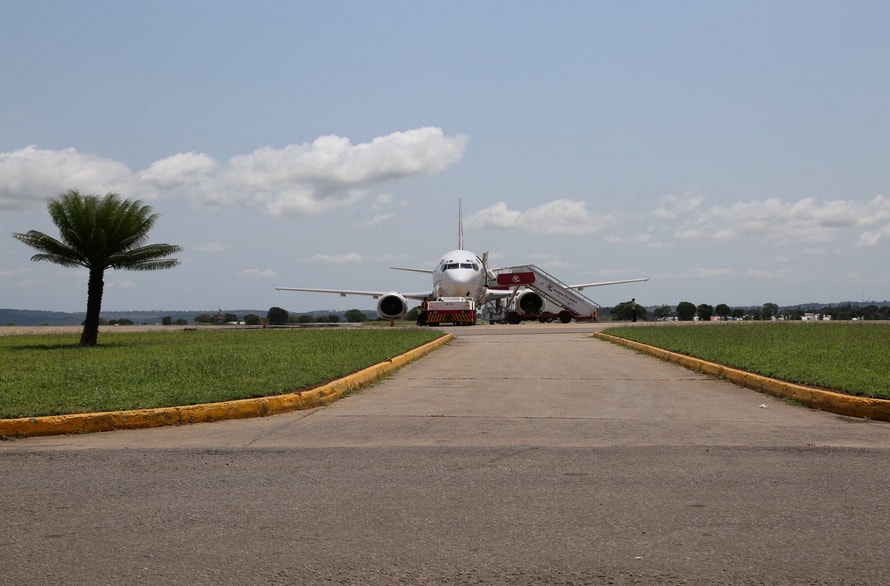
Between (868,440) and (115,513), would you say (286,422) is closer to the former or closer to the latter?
(115,513)

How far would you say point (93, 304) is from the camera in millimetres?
26719

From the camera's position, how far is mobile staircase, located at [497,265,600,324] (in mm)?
55406

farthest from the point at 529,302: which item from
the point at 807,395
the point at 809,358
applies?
the point at 807,395

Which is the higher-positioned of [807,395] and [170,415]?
[807,395]

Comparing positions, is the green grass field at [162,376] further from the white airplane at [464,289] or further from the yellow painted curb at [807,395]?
the white airplane at [464,289]

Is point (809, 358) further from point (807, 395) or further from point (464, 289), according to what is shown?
point (464, 289)

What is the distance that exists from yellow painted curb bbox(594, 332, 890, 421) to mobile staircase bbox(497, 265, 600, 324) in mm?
38713

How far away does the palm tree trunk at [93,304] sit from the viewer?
26.7 meters

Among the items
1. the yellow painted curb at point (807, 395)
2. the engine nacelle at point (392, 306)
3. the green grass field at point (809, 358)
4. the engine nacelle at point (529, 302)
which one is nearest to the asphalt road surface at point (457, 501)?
the yellow painted curb at point (807, 395)

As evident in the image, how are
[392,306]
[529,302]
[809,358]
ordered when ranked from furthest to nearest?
[529,302]
[392,306]
[809,358]

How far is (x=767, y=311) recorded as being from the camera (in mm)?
81875

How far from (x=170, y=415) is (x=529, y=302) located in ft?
155

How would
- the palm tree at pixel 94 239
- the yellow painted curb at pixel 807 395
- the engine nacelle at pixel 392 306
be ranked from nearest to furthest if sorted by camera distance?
the yellow painted curb at pixel 807 395 < the palm tree at pixel 94 239 < the engine nacelle at pixel 392 306

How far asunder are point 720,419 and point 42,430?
683 centimetres
